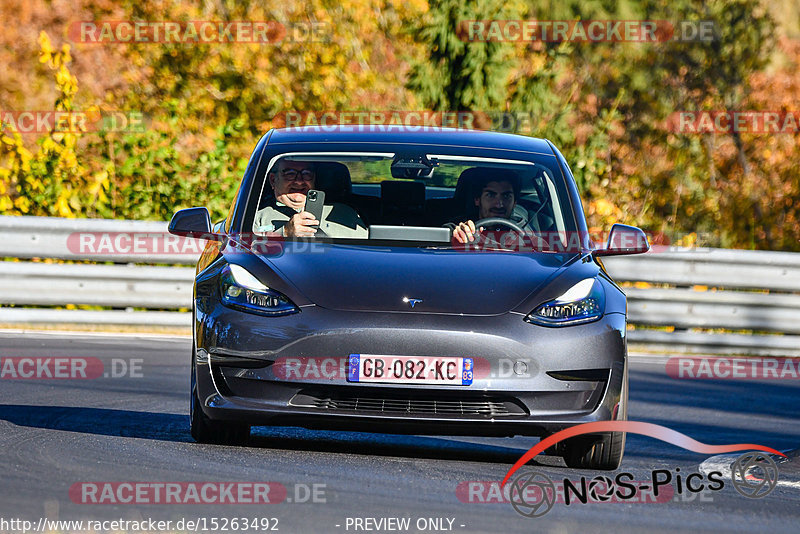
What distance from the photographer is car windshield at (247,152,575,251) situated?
23.1 feet

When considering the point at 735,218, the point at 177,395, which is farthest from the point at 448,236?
the point at 735,218

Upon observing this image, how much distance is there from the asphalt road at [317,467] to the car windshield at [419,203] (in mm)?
1060

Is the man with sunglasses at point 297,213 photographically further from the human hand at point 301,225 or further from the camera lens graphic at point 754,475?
the camera lens graphic at point 754,475

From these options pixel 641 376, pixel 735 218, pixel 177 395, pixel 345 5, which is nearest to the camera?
pixel 177 395

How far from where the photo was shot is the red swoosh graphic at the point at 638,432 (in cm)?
629

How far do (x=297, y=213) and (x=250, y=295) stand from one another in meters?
1.00

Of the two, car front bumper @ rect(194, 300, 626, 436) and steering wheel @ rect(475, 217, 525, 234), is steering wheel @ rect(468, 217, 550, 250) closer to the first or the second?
steering wheel @ rect(475, 217, 525, 234)

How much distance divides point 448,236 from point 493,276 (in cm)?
71

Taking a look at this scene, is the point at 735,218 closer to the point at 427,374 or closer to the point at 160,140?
the point at 160,140

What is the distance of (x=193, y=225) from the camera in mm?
6926

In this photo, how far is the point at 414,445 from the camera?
7.45 metres
